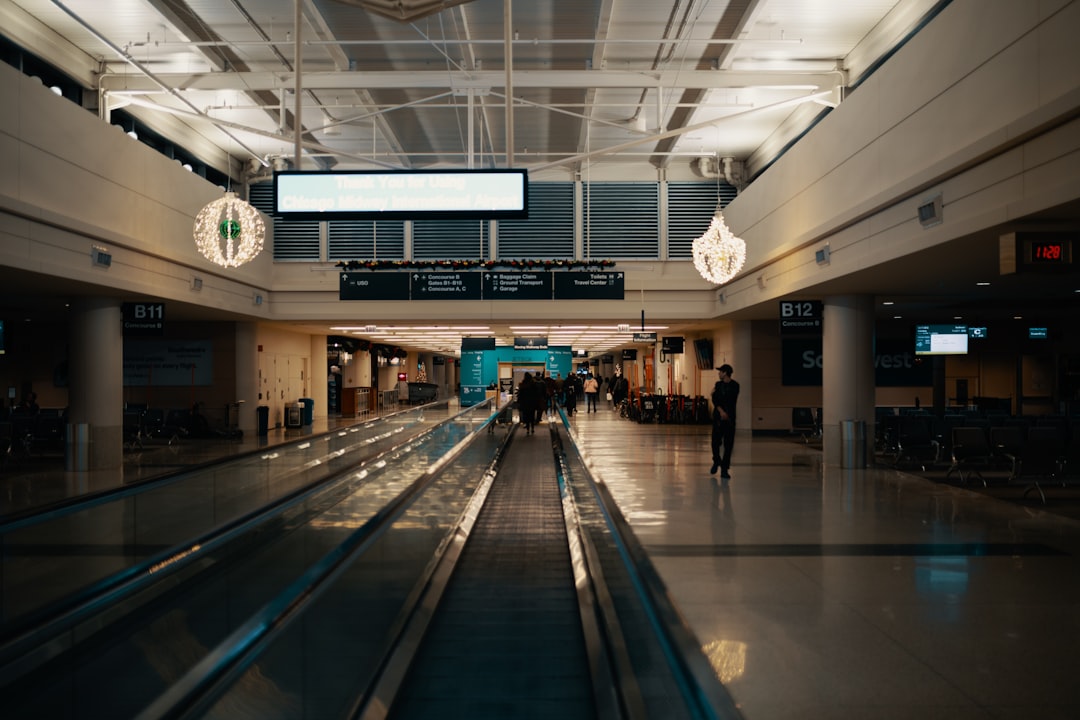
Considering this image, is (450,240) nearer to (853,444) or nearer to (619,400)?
(853,444)

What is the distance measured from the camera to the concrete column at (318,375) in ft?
105

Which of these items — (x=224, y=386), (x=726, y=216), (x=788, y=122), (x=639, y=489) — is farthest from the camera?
(x=224, y=386)

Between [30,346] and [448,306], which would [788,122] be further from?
[30,346]

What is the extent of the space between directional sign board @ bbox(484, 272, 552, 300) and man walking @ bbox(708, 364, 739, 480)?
10.3m

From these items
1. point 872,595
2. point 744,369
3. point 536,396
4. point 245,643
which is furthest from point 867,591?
point 536,396

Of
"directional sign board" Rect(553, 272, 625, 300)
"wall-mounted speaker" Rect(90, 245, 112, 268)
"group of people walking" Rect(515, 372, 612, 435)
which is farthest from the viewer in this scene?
"group of people walking" Rect(515, 372, 612, 435)

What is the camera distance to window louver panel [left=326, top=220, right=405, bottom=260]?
975 inches

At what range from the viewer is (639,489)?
12266 mm

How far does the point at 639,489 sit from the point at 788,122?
12.9 meters

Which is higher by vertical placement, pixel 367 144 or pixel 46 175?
pixel 367 144

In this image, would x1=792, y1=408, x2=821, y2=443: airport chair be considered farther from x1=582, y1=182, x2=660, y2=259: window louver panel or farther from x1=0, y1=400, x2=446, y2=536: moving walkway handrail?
x1=0, y1=400, x2=446, y2=536: moving walkway handrail

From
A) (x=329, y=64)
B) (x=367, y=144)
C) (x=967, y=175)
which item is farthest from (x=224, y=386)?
(x=967, y=175)

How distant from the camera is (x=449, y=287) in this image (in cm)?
2312

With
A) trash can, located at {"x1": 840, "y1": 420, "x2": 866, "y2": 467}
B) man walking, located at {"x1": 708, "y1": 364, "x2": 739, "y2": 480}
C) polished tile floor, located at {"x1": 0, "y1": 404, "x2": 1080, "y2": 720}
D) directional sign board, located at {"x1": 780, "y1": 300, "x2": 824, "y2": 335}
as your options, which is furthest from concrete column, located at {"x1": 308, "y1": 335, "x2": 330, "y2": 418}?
trash can, located at {"x1": 840, "y1": 420, "x2": 866, "y2": 467}
